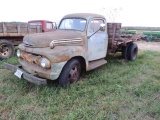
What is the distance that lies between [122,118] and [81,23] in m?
2.94

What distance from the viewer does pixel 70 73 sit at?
4238mm

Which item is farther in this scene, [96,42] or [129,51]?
[129,51]

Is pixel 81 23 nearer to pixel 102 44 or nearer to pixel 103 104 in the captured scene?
pixel 102 44

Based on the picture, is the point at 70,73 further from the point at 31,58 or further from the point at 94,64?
the point at 94,64

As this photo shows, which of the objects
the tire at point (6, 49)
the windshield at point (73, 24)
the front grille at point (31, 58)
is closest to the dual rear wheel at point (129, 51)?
the windshield at point (73, 24)

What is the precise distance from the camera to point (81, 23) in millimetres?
5023

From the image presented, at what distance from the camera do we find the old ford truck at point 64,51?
376 centimetres

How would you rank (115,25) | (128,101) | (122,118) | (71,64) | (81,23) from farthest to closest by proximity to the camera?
(115,25), (81,23), (71,64), (128,101), (122,118)

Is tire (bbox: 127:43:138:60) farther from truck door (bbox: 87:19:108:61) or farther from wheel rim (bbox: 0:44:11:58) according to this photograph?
wheel rim (bbox: 0:44:11:58)

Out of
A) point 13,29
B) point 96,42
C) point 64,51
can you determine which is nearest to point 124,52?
point 96,42

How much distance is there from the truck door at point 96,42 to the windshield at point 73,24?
0.68 feet

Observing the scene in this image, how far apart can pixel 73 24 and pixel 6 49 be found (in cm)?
358

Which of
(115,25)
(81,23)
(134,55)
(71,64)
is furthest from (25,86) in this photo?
(134,55)

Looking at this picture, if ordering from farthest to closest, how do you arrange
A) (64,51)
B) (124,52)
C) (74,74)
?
(124,52)
(74,74)
(64,51)
